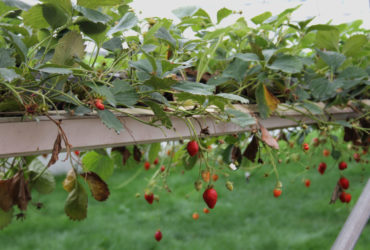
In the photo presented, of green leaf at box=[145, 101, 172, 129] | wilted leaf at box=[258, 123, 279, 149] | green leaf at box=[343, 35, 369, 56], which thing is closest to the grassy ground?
green leaf at box=[343, 35, 369, 56]

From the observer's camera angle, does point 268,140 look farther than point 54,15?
Yes

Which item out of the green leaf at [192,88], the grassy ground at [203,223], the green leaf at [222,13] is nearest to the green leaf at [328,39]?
the green leaf at [222,13]

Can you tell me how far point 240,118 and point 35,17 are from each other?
298mm

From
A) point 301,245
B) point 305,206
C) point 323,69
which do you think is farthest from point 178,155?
point 305,206

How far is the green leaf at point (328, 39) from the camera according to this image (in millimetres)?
843

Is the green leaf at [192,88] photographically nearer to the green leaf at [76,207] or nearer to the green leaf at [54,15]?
the green leaf at [54,15]

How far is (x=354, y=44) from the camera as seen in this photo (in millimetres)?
857

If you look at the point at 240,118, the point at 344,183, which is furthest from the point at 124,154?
the point at 344,183

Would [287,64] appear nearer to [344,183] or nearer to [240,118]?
[240,118]

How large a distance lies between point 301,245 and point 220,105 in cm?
185

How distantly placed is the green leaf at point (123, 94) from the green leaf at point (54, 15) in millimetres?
94

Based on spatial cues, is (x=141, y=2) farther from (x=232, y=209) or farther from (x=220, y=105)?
(x=232, y=209)

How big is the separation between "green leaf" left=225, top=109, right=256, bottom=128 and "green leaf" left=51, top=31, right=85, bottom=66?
0.75 ft

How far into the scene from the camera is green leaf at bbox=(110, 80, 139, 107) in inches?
19.0
